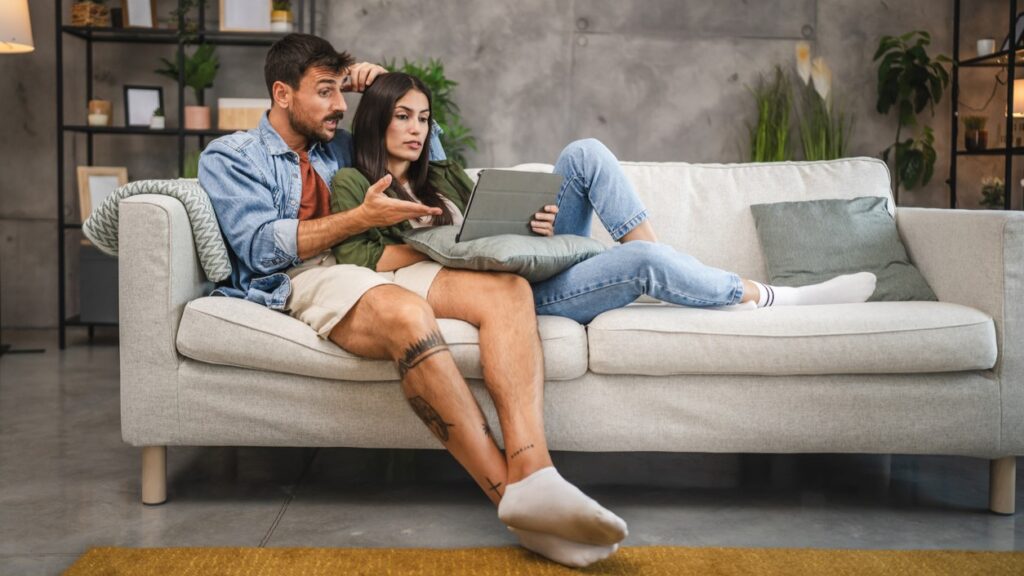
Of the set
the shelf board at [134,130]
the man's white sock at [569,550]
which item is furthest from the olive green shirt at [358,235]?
the shelf board at [134,130]

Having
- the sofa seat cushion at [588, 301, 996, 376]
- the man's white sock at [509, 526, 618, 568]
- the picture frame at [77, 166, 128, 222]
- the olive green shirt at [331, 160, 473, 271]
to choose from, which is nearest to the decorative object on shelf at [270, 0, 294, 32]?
the picture frame at [77, 166, 128, 222]

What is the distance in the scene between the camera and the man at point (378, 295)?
1.77 metres

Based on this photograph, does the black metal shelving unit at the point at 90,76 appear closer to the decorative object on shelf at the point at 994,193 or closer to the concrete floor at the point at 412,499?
the concrete floor at the point at 412,499

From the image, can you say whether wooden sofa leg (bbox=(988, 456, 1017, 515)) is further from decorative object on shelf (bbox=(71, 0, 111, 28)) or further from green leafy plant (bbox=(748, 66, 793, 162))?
decorative object on shelf (bbox=(71, 0, 111, 28))

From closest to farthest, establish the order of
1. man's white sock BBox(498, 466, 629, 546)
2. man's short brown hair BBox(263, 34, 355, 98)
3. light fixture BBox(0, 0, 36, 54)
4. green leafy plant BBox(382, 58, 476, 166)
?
man's white sock BBox(498, 466, 629, 546) → man's short brown hair BBox(263, 34, 355, 98) → light fixture BBox(0, 0, 36, 54) → green leafy plant BBox(382, 58, 476, 166)

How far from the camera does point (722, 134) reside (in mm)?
4984

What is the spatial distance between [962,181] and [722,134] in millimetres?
1340

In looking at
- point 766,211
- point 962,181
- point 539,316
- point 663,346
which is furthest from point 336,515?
point 962,181

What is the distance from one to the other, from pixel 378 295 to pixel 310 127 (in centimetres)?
64

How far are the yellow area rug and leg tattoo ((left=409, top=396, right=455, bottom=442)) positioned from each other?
0.76ft

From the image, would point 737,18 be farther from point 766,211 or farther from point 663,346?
point 663,346

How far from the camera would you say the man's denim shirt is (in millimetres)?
2234

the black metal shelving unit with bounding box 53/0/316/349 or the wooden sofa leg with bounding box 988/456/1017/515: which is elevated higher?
the black metal shelving unit with bounding box 53/0/316/349

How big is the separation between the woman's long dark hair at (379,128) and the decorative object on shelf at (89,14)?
2735 mm
